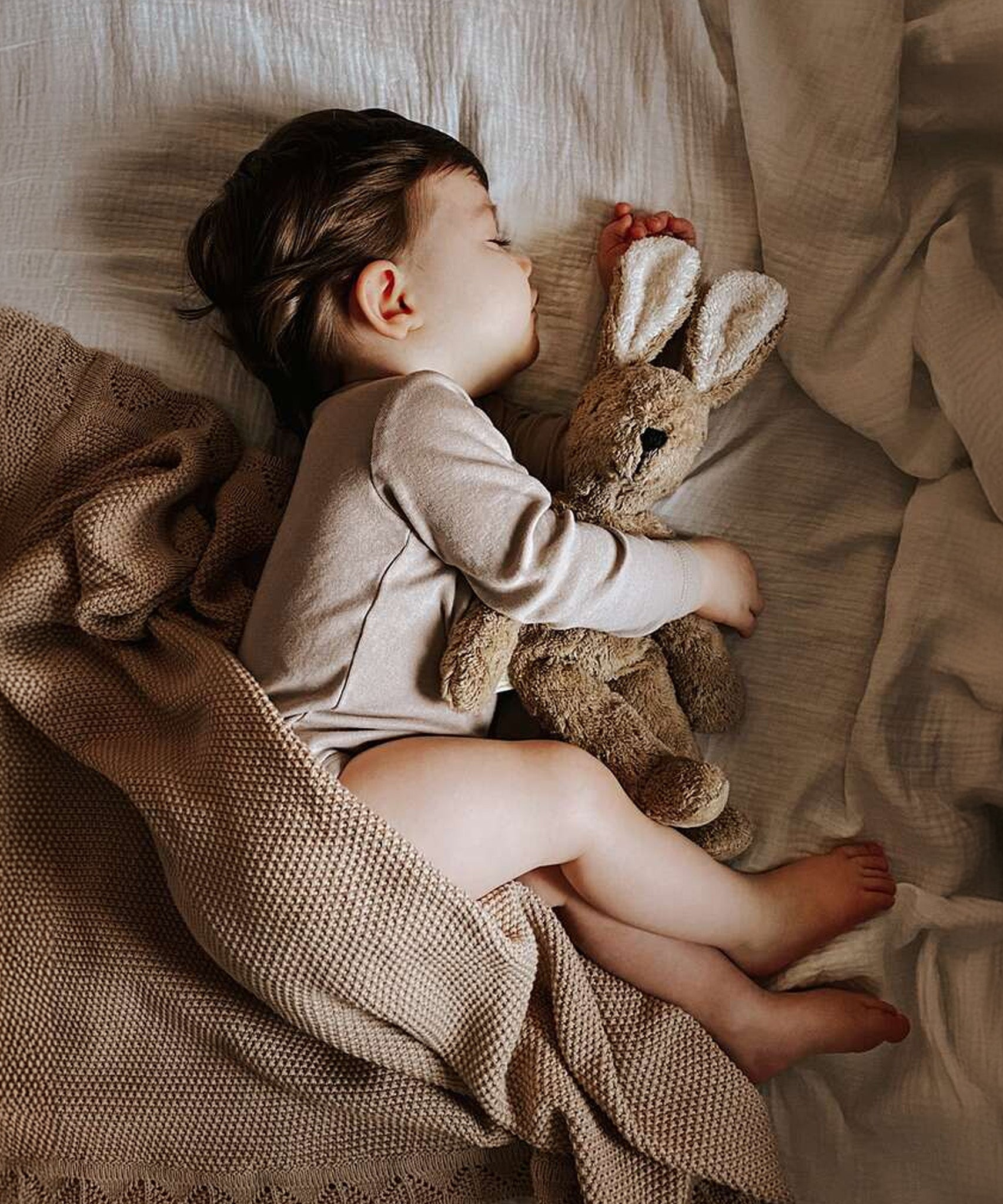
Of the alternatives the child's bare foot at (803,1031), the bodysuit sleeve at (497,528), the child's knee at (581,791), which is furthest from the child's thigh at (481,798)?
the child's bare foot at (803,1031)

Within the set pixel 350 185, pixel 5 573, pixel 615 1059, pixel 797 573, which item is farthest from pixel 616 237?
pixel 615 1059

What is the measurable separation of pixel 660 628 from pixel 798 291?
35 centimetres

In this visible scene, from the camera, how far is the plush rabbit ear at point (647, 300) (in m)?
1.06

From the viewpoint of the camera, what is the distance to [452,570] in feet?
3.37

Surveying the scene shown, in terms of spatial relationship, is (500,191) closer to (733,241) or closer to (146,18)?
(733,241)

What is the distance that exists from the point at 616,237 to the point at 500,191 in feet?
0.43

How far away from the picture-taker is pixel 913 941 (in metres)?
1.04

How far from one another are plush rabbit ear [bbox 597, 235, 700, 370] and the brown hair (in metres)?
0.20

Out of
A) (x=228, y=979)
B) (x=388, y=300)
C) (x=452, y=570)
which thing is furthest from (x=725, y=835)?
(x=388, y=300)

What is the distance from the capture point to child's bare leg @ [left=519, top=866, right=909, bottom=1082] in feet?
3.41

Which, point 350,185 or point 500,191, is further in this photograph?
point 500,191

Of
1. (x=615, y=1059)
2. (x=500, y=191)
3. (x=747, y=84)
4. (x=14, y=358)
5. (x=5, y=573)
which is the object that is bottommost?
(x=615, y=1059)

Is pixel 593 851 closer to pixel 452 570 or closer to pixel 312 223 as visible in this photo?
pixel 452 570

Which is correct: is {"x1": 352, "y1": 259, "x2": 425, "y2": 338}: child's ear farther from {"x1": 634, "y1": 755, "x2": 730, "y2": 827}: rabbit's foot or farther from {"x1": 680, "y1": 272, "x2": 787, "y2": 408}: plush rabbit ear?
{"x1": 634, "y1": 755, "x2": 730, "y2": 827}: rabbit's foot
